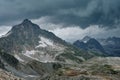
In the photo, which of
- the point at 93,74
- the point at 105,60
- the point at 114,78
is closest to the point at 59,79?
the point at 93,74

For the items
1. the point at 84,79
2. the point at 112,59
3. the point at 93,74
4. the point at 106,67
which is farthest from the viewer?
the point at 112,59

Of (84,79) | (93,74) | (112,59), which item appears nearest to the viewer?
(84,79)

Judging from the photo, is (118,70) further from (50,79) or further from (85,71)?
(50,79)

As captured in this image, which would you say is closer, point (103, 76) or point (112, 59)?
point (103, 76)

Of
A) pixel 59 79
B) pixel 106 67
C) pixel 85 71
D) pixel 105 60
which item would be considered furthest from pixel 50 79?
pixel 105 60

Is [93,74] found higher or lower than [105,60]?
lower

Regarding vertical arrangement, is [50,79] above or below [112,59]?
below

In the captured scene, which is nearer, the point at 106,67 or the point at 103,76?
the point at 103,76

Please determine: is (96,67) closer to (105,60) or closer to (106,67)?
(106,67)

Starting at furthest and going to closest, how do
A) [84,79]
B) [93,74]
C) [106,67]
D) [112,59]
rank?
[112,59] → [106,67] → [93,74] → [84,79]
